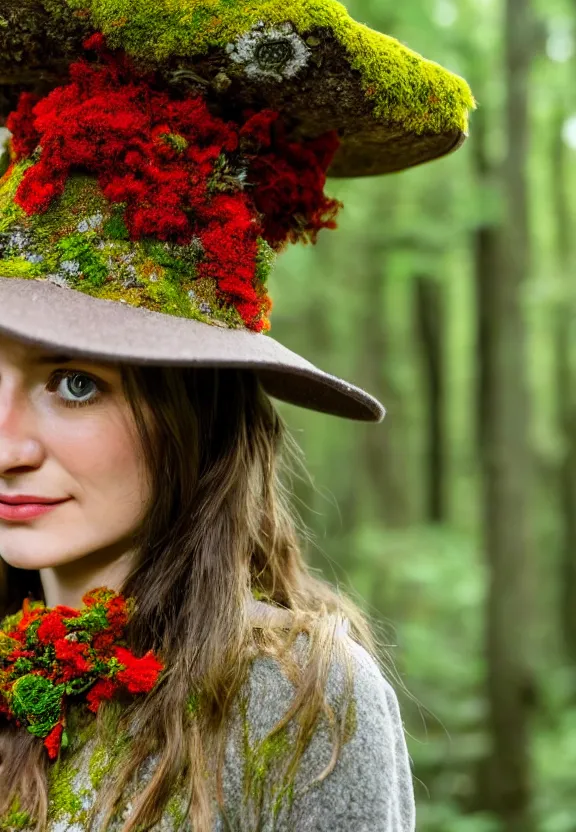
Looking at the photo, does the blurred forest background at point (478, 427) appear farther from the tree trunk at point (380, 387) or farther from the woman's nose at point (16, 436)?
the woman's nose at point (16, 436)

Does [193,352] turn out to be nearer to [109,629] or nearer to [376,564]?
[109,629]

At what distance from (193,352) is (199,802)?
32.9 inches

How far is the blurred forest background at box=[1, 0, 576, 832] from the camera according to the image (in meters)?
6.15

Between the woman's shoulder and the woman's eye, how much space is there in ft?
2.06

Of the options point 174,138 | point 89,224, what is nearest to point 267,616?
point 89,224

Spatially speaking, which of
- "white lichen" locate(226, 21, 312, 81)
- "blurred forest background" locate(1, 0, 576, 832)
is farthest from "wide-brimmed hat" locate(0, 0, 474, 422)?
"blurred forest background" locate(1, 0, 576, 832)

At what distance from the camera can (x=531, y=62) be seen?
20.0ft

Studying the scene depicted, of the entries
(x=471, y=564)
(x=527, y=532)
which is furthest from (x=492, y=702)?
(x=471, y=564)

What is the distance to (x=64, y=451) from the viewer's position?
173 cm

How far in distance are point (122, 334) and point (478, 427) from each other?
678 cm

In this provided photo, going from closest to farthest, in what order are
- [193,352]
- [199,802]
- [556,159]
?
[193,352]
[199,802]
[556,159]

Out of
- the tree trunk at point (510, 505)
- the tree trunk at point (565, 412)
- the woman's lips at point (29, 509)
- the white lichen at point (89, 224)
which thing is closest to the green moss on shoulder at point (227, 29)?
the white lichen at point (89, 224)

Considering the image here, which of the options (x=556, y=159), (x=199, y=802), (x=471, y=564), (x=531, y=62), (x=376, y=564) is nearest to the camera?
(x=199, y=802)

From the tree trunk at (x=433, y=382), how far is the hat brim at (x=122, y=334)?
35.6 ft
